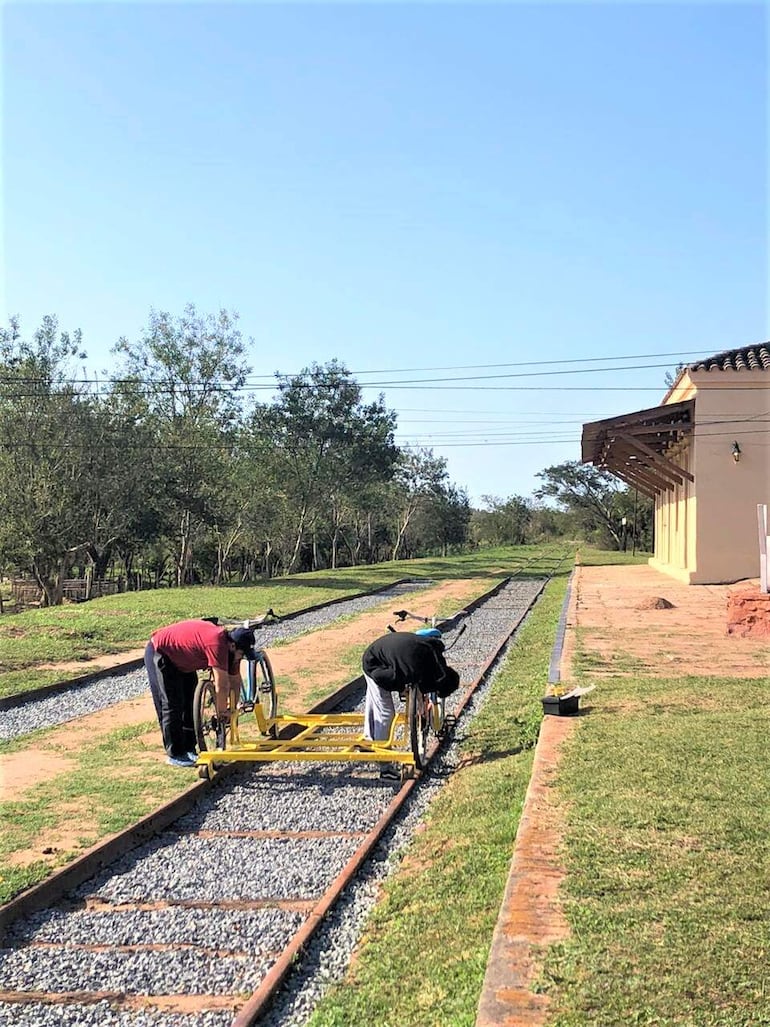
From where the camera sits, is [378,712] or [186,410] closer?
[378,712]

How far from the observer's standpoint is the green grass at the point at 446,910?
356 centimetres

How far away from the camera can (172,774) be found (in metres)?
7.09

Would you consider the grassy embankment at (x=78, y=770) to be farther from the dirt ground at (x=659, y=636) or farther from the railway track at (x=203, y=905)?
the dirt ground at (x=659, y=636)

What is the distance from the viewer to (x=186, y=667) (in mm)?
7180

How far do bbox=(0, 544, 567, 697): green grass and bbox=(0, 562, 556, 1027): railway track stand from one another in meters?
5.19

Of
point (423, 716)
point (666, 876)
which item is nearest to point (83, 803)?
point (423, 716)

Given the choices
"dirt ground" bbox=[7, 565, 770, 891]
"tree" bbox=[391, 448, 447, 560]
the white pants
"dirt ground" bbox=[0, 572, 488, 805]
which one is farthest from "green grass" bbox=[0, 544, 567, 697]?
"tree" bbox=[391, 448, 447, 560]

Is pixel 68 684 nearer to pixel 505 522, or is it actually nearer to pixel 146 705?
pixel 146 705

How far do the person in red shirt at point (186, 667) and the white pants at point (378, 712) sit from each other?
3.33 feet

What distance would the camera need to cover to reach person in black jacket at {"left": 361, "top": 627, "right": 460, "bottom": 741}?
23.1 ft

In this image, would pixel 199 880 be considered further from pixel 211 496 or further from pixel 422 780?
pixel 211 496

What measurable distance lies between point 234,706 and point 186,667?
1.53 ft

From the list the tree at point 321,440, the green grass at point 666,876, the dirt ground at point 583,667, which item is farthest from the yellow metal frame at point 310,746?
the tree at point 321,440

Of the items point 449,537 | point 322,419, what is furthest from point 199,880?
point 449,537
